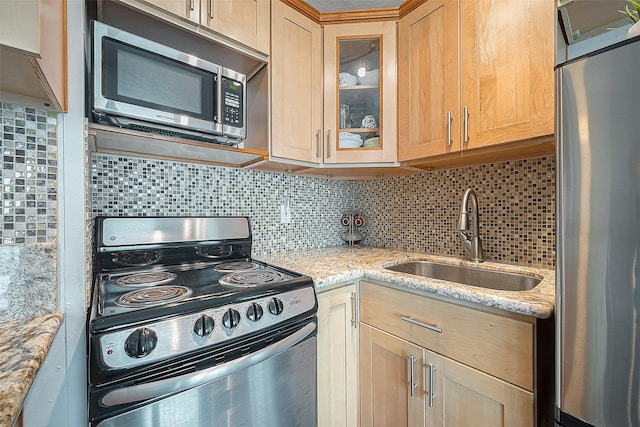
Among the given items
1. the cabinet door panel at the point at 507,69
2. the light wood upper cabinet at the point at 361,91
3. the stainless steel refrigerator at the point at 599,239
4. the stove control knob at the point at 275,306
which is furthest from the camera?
the light wood upper cabinet at the point at 361,91

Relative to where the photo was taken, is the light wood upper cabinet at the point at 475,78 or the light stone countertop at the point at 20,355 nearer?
the light stone countertop at the point at 20,355

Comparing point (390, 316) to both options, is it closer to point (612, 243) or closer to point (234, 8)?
point (612, 243)

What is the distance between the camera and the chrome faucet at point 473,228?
144cm

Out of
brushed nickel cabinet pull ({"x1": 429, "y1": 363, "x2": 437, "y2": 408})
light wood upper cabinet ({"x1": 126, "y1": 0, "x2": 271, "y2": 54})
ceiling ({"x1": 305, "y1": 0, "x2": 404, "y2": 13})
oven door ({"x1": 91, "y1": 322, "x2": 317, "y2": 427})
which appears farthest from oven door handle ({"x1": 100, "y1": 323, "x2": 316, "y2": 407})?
ceiling ({"x1": 305, "y1": 0, "x2": 404, "y2": 13})

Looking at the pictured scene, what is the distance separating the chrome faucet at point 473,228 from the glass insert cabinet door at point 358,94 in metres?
0.53

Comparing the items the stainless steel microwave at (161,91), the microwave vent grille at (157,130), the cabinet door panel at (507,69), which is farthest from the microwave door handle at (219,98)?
the cabinet door panel at (507,69)

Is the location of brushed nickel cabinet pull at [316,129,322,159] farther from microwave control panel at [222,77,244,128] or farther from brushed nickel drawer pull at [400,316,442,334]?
brushed nickel drawer pull at [400,316,442,334]

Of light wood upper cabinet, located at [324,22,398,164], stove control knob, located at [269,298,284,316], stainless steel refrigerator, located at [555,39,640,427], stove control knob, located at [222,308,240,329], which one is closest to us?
stainless steel refrigerator, located at [555,39,640,427]

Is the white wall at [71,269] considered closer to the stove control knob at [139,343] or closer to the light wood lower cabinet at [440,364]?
the stove control knob at [139,343]

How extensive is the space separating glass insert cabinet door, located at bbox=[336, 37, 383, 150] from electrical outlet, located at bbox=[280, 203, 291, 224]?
1.68 ft

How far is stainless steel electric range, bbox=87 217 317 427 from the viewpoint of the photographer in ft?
2.29

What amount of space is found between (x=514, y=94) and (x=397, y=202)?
95 centimetres

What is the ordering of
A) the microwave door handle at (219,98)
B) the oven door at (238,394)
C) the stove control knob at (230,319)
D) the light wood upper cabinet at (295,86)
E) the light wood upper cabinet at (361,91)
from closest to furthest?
the oven door at (238,394)
the stove control knob at (230,319)
the microwave door handle at (219,98)
the light wood upper cabinet at (295,86)
the light wood upper cabinet at (361,91)

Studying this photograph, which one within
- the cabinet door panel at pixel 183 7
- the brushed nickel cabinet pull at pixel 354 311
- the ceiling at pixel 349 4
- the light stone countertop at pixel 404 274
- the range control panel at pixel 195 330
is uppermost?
the ceiling at pixel 349 4
